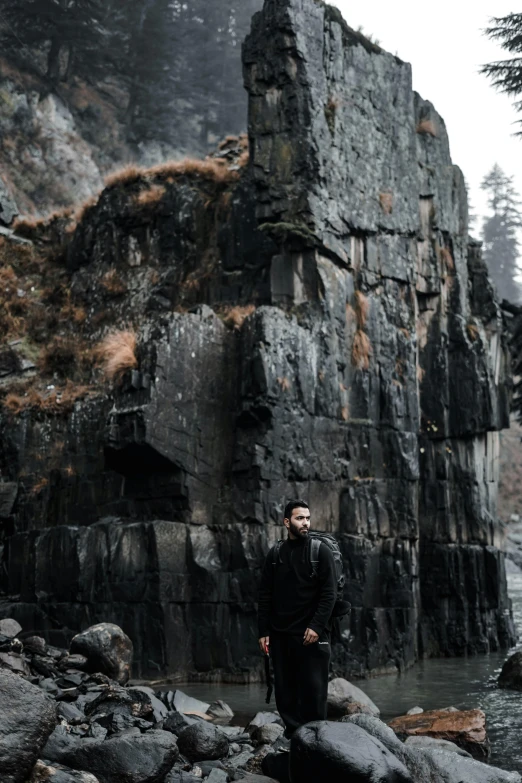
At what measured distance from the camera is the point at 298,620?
750 cm

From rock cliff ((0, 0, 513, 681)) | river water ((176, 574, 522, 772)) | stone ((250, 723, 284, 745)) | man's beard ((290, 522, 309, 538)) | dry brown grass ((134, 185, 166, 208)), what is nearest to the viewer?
man's beard ((290, 522, 309, 538))

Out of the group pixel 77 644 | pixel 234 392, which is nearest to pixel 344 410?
pixel 234 392

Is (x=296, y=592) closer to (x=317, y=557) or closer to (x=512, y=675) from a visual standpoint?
(x=317, y=557)

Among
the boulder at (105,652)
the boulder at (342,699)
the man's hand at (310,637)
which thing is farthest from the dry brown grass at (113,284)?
the man's hand at (310,637)

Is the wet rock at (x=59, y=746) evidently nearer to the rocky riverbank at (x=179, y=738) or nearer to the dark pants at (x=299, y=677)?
the rocky riverbank at (x=179, y=738)

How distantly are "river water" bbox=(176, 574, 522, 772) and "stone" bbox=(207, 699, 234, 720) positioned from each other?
13 centimetres

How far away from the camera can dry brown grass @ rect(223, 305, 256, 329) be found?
59.6ft

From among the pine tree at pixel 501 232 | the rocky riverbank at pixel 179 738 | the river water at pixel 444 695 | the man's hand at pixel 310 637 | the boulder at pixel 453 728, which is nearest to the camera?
the rocky riverbank at pixel 179 738

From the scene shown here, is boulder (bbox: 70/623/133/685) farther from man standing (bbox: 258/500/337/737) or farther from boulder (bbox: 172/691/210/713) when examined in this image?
man standing (bbox: 258/500/337/737)

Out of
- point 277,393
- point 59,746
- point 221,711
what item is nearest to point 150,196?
point 277,393

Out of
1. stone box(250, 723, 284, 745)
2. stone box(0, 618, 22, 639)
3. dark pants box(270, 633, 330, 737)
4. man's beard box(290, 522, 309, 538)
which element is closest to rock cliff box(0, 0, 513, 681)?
stone box(0, 618, 22, 639)

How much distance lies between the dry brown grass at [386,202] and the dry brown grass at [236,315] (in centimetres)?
447

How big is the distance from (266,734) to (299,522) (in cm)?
349

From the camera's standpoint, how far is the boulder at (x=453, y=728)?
10281mm
